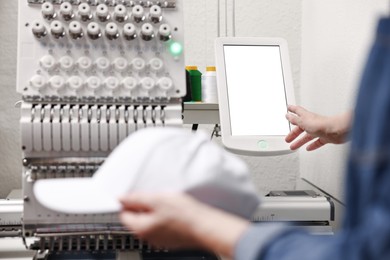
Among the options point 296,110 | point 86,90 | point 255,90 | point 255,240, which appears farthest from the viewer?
point 255,90

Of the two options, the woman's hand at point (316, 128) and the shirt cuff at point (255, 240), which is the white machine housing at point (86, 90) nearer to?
the woman's hand at point (316, 128)

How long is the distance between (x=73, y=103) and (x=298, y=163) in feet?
4.81

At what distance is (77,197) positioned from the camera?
2.39 ft

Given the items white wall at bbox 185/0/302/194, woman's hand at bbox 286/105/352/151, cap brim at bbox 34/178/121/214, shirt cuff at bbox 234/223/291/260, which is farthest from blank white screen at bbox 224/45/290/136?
shirt cuff at bbox 234/223/291/260

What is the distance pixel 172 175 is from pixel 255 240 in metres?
0.14

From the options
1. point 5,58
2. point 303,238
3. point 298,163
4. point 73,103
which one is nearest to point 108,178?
point 303,238

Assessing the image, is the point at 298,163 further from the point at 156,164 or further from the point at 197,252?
the point at 156,164

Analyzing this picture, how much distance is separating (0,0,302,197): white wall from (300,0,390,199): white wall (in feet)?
0.20

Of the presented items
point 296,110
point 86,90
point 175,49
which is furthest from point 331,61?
point 86,90

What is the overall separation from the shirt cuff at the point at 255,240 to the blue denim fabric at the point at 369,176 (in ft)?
0.12

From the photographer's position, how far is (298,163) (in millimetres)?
2455

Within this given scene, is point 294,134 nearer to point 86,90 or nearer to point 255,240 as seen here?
point 86,90

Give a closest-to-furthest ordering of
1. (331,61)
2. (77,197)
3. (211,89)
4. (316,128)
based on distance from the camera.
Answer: (77,197), (316,128), (211,89), (331,61)

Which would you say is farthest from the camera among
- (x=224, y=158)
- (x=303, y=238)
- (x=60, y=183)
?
(x=60, y=183)
